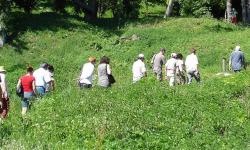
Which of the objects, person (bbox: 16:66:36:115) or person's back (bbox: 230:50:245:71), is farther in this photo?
person's back (bbox: 230:50:245:71)

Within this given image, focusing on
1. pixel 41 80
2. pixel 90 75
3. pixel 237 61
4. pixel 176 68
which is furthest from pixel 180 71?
pixel 41 80

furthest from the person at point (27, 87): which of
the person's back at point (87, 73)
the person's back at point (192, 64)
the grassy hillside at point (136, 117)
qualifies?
the person's back at point (192, 64)

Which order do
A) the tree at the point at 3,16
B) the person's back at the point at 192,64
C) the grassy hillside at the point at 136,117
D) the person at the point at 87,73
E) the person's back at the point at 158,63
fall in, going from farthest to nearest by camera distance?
the tree at the point at 3,16, the person's back at the point at 158,63, the person's back at the point at 192,64, the person at the point at 87,73, the grassy hillside at the point at 136,117

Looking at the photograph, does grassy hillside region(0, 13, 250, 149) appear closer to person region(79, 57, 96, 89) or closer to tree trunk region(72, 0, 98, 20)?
person region(79, 57, 96, 89)

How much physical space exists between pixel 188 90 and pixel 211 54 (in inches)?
626

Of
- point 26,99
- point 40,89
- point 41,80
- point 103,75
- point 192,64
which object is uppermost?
point 192,64

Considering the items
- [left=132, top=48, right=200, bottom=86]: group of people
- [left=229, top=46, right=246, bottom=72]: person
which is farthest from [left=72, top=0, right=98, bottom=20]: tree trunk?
[left=229, top=46, right=246, bottom=72]: person

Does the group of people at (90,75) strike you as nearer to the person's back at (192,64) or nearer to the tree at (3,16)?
the person's back at (192,64)

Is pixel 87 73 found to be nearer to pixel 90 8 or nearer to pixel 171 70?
pixel 171 70

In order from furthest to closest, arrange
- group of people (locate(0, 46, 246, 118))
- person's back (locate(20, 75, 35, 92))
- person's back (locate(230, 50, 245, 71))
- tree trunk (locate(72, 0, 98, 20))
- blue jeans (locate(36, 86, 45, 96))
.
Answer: tree trunk (locate(72, 0, 98, 20))
person's back (locate(230, 50, 245, 71))
blue jeans (locate(36, 86, 45, 96))
person's back (locate(20, 75, 35, 92))
group of people (locate(0, 46, 246, 118))

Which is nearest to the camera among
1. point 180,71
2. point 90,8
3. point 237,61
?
point 180,71

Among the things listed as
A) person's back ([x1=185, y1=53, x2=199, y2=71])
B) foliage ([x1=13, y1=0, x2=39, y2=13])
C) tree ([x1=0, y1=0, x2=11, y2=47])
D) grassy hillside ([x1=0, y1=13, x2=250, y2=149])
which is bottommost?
grassy hillside ([x1=0, y1=13, x2=250, y2=149])

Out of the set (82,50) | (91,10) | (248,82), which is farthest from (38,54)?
(248,82)

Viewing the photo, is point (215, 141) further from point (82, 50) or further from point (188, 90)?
point (82, 50)
